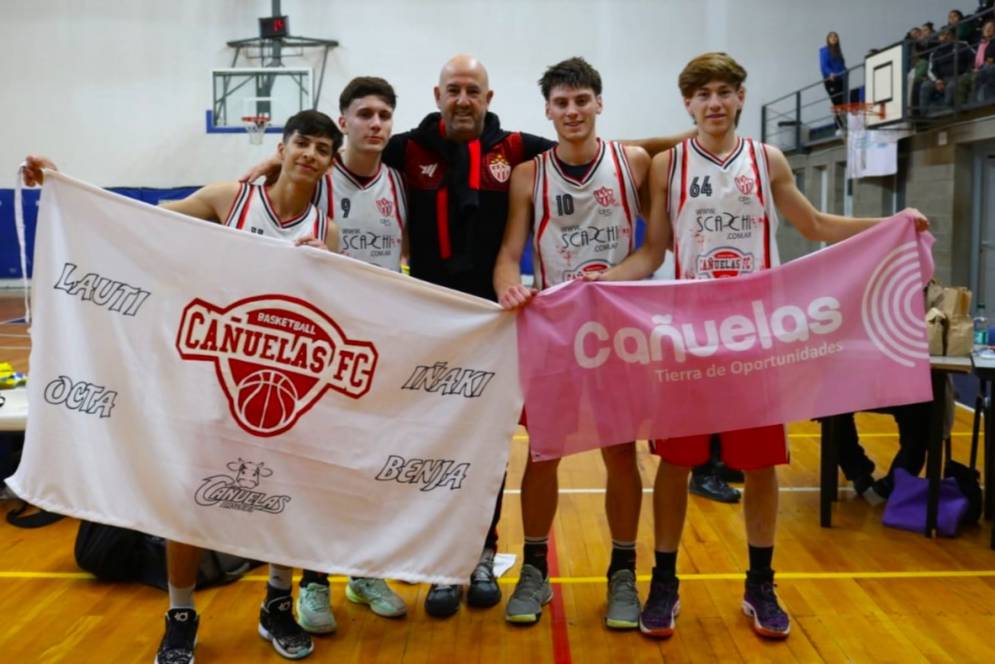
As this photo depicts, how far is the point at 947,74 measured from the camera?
37.2 ft

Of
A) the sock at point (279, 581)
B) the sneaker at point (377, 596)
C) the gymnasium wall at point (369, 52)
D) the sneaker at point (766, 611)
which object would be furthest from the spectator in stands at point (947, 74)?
the sock at point (279, 581)

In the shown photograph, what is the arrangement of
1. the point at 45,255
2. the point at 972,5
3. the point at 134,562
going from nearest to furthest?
the point at 45,255 → the point at 134,562 → the point at 972,5

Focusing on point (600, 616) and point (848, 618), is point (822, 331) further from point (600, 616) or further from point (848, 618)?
point (600, 616)

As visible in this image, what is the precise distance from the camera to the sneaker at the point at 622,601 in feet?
9.89

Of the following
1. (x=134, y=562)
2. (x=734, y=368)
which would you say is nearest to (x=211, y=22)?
(x=134, y=562)

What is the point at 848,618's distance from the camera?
311 centimetres

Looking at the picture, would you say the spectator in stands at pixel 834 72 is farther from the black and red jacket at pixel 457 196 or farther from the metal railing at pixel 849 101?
the black and red jacket at pixel 457 196

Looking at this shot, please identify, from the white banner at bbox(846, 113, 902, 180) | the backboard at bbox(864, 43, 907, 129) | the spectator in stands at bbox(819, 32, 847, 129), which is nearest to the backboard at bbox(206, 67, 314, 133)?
the spectator in stands at bbox(819, 32, 847, 129)

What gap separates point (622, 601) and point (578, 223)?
1314 mm

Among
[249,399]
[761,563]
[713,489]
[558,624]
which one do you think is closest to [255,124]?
[713,489]

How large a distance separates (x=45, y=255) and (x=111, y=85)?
15122mm

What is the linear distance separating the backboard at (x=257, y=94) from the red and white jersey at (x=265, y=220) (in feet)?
42.2

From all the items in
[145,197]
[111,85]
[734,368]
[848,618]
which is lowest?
[848,618]

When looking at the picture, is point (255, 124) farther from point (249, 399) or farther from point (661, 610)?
point (661, 610)
